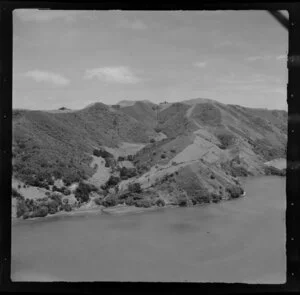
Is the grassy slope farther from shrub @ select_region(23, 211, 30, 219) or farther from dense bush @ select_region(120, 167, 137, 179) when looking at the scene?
shrub @ select_region(23, 211, 30, 219)

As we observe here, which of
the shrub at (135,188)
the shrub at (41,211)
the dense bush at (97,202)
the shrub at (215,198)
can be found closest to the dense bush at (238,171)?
the shrub at (215,198)

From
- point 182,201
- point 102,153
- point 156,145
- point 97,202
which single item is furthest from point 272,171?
point 102,153

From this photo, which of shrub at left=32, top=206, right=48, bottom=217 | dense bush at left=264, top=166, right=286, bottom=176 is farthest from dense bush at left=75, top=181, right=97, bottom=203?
dense bush at left=264, top=166, right=286, bottom=176

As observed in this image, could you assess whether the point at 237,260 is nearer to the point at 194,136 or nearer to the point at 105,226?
the point at 105,226

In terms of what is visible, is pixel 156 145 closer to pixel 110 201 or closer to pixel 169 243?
pixel 110 201

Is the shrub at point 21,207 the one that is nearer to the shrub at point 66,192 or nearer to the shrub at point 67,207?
the shrub at point 67,207

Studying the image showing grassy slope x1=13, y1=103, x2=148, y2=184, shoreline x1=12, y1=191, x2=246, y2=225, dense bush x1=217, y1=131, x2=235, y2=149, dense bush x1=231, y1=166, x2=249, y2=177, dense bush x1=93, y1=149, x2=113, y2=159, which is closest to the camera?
shoreline x1=12, y1=191, x2=246, y2=225
